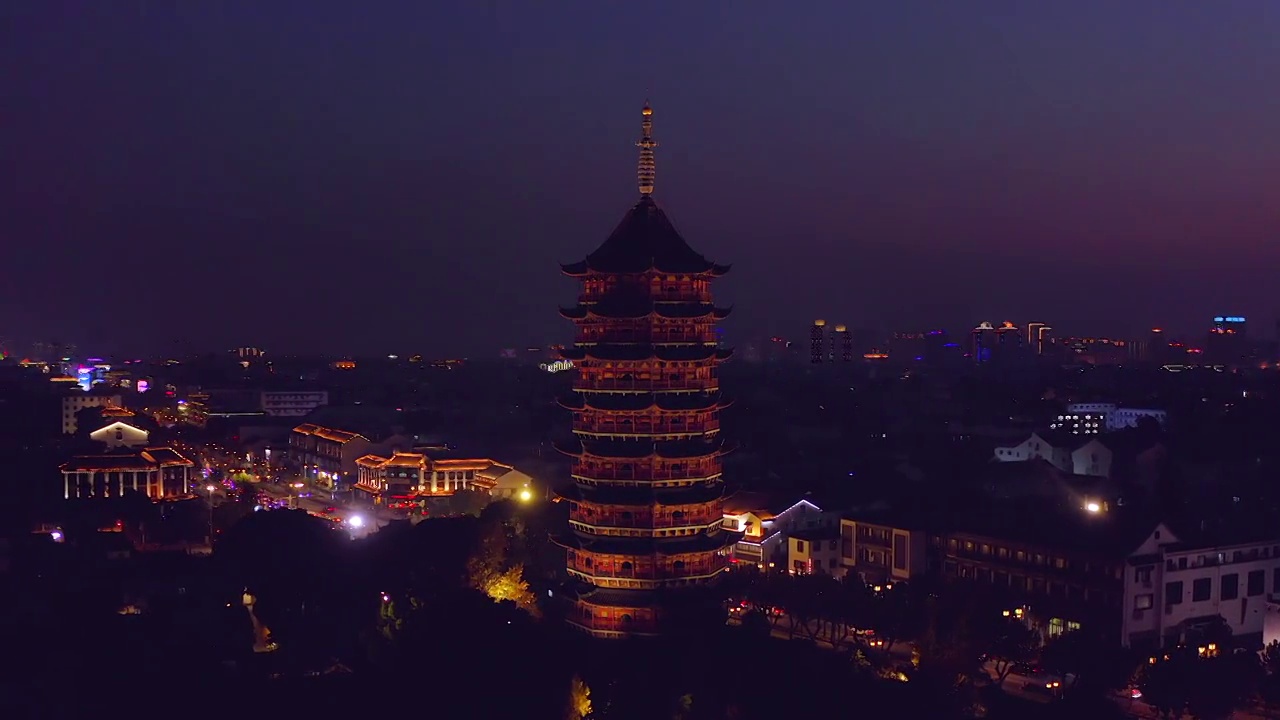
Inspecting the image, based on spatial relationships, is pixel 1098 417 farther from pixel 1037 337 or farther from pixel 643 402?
pixel 1037 337

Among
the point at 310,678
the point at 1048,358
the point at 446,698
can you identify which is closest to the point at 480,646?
the point at 446,698

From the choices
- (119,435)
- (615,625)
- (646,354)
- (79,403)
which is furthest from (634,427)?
(79,403)

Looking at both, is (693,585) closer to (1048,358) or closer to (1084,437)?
(1084,437)

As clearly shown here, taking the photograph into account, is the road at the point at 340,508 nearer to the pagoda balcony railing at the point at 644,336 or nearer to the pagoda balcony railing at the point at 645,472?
the pagoda balcony railing at the point at 645,472

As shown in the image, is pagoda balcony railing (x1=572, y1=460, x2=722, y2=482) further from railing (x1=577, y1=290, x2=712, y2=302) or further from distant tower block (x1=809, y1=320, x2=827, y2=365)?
distant tower block (x1=809, y1=320, x2=827, y2=365)

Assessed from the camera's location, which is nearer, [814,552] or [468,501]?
[814,552]

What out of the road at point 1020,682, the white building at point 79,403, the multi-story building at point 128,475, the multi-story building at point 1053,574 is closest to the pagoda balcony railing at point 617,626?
the road at point 1020,682

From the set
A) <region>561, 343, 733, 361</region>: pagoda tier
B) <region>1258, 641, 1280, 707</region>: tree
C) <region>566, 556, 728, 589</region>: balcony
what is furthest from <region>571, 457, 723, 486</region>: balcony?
<region>1258, 641, 1280, 707</region>: tree

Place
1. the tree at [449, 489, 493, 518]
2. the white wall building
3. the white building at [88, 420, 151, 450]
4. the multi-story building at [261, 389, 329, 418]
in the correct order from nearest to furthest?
the tree at [449, 489, 493, 518]
the white building at [88, 420, 151, 450]
the white wall building
the multi-story building at [261, 389, 329, 418]
